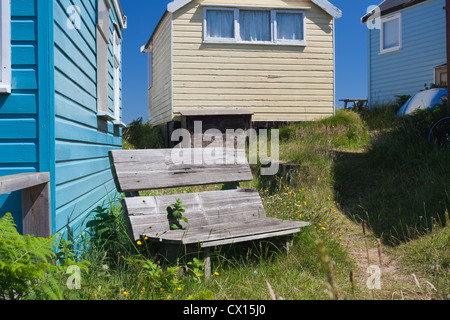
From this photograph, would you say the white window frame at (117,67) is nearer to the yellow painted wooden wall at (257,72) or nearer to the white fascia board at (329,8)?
the yellow painted wooden wall at (257,72)

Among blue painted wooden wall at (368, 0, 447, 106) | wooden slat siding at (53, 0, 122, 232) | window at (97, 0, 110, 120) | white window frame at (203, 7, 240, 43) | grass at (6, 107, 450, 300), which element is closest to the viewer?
grass at (6, 107, 450, 300)

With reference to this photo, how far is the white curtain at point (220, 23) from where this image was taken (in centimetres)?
1157

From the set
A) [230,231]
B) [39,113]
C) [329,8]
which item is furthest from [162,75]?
[230,231]

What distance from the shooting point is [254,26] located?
38.6ft

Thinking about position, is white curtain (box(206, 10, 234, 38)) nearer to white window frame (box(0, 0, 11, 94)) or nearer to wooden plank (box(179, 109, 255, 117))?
wooden plank (box(179, 109, 255, 117))

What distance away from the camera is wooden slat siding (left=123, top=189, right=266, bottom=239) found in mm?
3537

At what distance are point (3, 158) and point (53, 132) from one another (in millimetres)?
429

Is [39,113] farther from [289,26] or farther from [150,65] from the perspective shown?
[150,65]

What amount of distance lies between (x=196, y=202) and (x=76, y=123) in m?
1.46

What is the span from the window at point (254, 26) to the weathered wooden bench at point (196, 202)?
26.0 feet

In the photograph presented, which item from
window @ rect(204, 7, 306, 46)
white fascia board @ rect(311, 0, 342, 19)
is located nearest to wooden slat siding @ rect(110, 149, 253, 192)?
window @ rect(204, 7, 306, 46)

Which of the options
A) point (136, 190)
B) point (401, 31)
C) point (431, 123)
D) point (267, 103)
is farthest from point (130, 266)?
point (401, 31)

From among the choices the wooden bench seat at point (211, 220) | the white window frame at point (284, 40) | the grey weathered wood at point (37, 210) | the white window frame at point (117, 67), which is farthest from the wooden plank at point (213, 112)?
the grey weathered wood at point (37, 210)

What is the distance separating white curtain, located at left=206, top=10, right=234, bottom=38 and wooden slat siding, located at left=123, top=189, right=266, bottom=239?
27.2 ft
